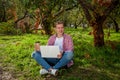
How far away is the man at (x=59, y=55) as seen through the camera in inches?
340

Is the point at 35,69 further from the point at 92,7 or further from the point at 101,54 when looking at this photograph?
the point at 92,7

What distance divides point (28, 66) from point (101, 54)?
3.10 metres

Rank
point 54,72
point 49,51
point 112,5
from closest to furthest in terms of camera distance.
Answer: point 54,72, point 49,51, point 112,5

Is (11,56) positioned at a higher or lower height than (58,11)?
lower

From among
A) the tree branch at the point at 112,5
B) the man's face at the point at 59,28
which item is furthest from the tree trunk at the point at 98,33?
the man's face at the point at 59,28

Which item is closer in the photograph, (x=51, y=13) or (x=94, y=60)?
(x=94, y=60)

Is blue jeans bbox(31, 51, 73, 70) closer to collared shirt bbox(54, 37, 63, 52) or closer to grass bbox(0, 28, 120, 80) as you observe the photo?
grass bbox(0, 28, 120, 80)

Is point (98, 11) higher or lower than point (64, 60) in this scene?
higher

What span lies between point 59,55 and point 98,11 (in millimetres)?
3964

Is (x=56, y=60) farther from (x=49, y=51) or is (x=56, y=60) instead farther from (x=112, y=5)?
(x=112, y=5)

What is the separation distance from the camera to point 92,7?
1181 centimetres

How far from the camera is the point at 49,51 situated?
8711 mm

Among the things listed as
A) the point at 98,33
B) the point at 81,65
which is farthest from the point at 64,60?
the point at 98,33

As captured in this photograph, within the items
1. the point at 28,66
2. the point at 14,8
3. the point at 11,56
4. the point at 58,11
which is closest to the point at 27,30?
the point at 14,8
